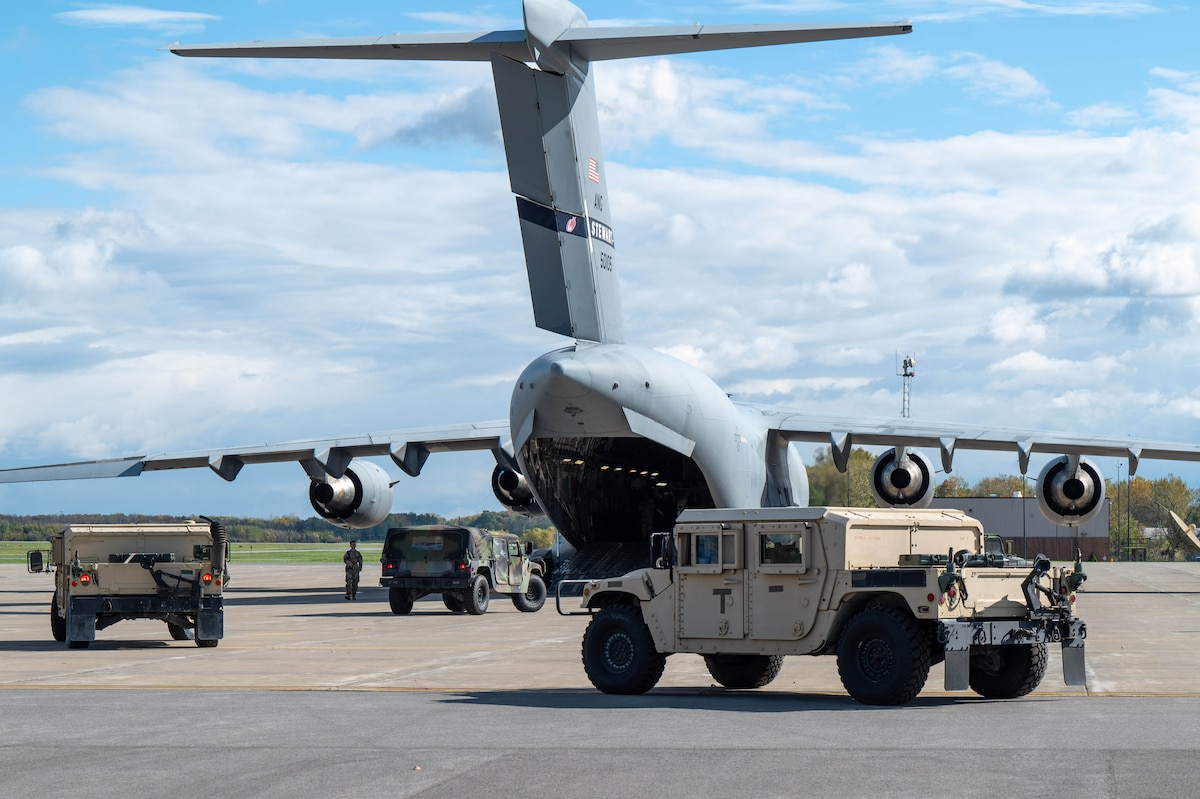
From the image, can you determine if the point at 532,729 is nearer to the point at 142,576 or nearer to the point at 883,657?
the point at 883,657

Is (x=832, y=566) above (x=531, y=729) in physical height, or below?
above

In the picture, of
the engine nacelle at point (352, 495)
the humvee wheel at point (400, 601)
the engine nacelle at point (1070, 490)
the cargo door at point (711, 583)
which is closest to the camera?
the cargo door at point (711, 583)

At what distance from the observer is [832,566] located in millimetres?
15242

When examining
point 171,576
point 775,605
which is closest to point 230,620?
point 171,576

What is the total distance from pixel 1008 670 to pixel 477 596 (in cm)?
1714

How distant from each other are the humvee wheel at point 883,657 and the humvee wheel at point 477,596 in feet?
55.4

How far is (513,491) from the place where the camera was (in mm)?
41844

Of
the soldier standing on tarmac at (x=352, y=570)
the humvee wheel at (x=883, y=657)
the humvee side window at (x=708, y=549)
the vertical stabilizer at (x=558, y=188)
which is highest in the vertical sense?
the vertical stabilizer at (x=558, y=188)

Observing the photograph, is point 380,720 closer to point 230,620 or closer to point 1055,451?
point 230,620

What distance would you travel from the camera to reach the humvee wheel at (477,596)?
3115 centimetres

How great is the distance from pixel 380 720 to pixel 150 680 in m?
5.31

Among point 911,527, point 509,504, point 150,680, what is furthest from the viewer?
point 509,504

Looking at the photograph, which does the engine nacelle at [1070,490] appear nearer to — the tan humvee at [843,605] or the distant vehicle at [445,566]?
the distant vehicle at [445,566]

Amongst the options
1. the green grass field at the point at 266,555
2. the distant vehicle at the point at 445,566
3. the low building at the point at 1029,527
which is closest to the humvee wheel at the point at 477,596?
the distant vehicle at the point at 445,566
